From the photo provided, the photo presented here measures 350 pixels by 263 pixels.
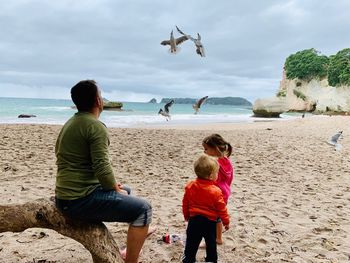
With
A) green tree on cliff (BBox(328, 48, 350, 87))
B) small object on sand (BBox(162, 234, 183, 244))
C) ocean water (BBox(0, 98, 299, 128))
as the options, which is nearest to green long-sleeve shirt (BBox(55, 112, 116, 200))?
small object on sand (BBox(162, 234, 183, 244))

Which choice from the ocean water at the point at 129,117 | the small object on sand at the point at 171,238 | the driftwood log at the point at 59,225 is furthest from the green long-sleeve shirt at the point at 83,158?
the ocean water at the point at 129,117

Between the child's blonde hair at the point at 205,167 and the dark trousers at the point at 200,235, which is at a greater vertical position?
the child's blonde hair at the point at 205,167

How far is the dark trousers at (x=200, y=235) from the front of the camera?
357 centimetres

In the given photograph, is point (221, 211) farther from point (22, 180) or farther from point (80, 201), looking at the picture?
point (22, 180)

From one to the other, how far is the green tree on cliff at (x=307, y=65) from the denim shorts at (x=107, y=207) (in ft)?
269

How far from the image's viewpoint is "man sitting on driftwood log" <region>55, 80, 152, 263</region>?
2920 millimetres

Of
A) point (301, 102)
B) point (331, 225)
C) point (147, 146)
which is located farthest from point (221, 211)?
point (301, 102)

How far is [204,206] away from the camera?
139 inches

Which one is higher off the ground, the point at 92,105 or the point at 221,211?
the point at 92,105

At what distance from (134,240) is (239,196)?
3856 millimetres

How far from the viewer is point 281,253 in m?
4.23

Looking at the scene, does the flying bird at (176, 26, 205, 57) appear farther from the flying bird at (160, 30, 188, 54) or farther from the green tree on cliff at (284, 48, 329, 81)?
the green tree on cliff at (284, 48, 329, 81)

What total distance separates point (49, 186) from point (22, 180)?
83 cm

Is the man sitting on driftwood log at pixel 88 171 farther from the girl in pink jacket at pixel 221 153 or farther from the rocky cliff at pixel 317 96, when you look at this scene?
the rocky cliff at pixel 317 96
